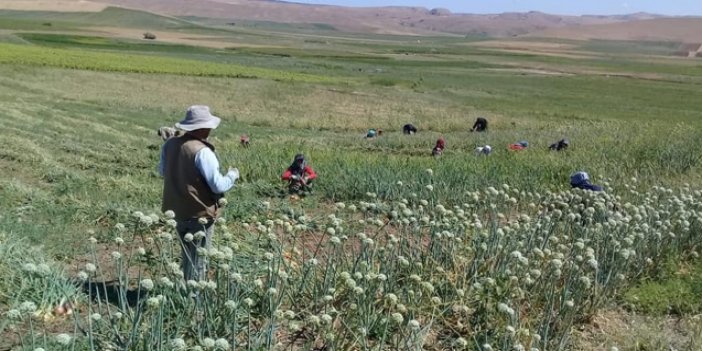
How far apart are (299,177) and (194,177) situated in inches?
222

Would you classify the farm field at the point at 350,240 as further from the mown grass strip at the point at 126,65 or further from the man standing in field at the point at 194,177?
the mown grass strip at the point at 126,65

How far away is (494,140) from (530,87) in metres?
37.0

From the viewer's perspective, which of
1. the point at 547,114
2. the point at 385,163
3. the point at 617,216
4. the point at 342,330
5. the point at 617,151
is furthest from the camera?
the point at 547,114

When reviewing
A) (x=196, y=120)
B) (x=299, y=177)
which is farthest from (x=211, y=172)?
(x=299, y=177)

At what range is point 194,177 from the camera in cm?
603

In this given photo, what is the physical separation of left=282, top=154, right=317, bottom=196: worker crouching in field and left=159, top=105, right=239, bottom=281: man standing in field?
537cm

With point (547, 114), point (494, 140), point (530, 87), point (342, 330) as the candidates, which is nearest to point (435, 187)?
point (342, 330)

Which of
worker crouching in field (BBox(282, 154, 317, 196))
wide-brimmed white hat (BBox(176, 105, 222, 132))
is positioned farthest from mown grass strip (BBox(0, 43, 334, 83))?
wide-brimmed white hat (BBox(176, 105, 222, 132))

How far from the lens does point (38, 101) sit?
87.7 ft

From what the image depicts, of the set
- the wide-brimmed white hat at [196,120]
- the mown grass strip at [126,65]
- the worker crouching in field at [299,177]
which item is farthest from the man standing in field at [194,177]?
the mown grass strip at [126,65]

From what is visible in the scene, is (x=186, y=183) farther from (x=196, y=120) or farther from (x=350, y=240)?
(x=350, y=240)

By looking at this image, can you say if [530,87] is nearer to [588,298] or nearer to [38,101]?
[38,101]

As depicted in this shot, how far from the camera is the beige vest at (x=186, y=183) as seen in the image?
6004 millimetres

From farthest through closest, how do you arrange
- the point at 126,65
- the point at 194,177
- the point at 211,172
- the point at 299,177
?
the point at 126,65 < the point at 299,177 < the point at 194,177 < the point at 211,172
